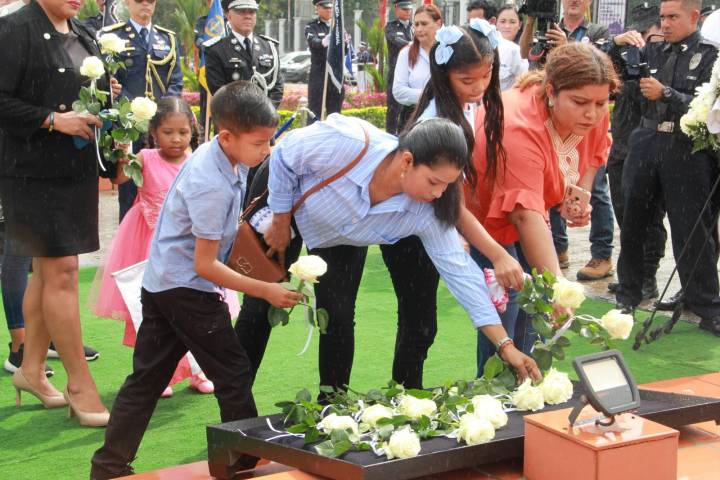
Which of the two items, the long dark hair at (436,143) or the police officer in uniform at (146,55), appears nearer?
the long dark hair at (436,143)

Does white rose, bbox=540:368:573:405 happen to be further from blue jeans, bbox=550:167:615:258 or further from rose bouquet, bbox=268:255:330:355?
blue jeans, bbox=550:167:615:258

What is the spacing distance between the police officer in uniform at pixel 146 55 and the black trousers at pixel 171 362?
9.98 feet

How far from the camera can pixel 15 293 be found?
450 cm

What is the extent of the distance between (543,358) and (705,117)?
7.11ft

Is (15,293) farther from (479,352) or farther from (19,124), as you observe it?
(479,352)

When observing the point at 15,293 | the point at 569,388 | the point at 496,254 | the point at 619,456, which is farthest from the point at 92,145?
the point at 619,456

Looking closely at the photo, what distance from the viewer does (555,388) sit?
3.09 meters

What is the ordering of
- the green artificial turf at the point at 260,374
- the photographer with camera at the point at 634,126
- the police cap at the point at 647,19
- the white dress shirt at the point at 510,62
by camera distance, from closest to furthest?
the green artificial turf at the point at 260,374
the photographer with camera at the point at 634,126
the police cap at the point at 647,19
the white dress shirt at the point at 510,62

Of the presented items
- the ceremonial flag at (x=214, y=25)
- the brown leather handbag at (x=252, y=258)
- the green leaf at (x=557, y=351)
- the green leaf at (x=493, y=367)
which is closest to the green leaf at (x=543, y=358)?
the green leaf at (x=557, y=351)

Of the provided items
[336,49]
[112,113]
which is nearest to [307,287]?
[112,113]

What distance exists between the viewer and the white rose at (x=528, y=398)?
3.05 meters

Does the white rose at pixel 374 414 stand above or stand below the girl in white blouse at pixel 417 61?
below

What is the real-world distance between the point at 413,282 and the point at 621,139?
3.19m

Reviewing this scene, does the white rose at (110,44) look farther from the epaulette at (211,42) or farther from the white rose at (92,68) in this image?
the epaulette at (211,42)
